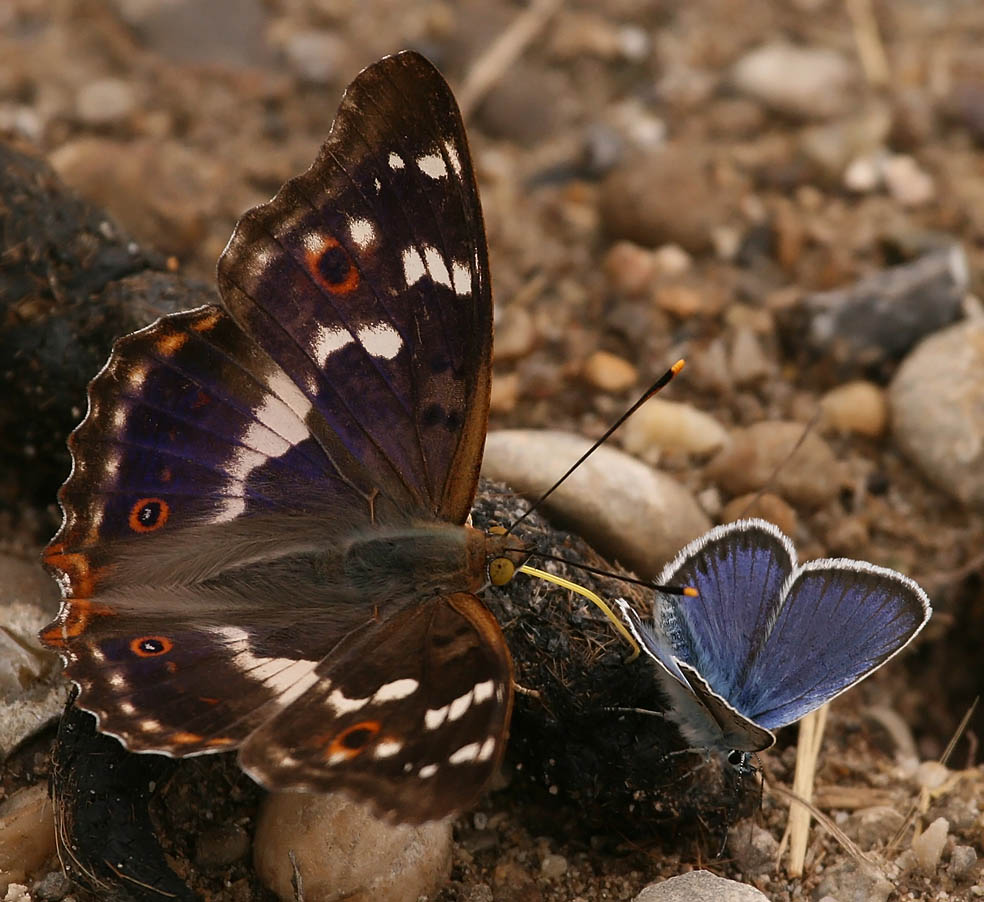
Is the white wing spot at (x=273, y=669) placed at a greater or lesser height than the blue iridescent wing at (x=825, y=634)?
greater

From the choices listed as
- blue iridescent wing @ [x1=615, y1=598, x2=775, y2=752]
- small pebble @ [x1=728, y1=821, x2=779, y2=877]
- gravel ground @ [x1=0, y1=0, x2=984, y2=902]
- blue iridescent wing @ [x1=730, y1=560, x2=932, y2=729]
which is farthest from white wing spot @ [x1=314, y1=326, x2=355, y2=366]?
small pebble @ [x1=728, y1=821, x2=779, y2=877]

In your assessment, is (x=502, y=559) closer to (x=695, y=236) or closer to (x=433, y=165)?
(x=433, y=165)

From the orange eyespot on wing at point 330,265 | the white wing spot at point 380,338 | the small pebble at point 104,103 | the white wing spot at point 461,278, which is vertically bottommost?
the white wing spot at point 380,338

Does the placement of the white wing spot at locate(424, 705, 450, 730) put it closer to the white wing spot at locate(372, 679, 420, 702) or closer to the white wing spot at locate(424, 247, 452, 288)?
the white wing spot at locate(372, 679, 420, 702)

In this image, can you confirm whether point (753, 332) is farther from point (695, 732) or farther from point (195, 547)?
point (195, 547)

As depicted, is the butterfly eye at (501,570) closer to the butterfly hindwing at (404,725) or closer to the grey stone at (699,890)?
the butterfly hindwing at (404,725)

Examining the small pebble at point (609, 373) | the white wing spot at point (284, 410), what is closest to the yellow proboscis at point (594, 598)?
the white wing spot at point (284, 410)

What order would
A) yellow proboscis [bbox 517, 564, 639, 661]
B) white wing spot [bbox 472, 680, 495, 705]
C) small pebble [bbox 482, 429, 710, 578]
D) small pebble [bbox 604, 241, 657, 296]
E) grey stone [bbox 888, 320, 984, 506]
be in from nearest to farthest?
1. white wing spot [bbox 472, 680, 495, 705]
2. yellow proboscis [bbox 517, 564, 639, 661]
3. small pebble [bbox 482, 429, 710, 578]
4. grey stone [bbox 888, 320, 984, 506]
5. small pebble [bbox 604, 241, 657, 296]
